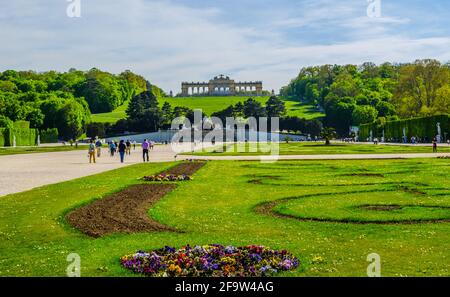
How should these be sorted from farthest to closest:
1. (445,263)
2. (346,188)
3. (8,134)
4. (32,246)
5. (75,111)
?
(75,111) < (8,134) < (346,188) < (32,246) < (445,263)

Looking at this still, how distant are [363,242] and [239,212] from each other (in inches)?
148

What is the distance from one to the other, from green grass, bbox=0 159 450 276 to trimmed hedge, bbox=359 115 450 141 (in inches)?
1808

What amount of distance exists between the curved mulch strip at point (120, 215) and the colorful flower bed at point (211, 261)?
2.36m

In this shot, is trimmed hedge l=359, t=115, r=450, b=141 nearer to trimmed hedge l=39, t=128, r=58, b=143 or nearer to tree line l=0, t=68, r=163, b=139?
tree line l=0, t=68, r=163, b=139

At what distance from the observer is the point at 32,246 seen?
913cm

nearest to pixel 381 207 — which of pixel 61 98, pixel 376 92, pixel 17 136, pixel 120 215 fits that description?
pixel 120 215

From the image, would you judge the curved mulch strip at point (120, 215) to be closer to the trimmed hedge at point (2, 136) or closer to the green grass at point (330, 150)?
the green grass at point (330, 150)

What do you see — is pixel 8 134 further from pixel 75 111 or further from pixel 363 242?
pixel 363 242

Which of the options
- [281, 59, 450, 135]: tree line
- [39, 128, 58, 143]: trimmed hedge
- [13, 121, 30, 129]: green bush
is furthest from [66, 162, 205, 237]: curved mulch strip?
[39, 128, 58, 143]: trimmed hedge

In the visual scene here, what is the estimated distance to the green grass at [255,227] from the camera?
7.81m

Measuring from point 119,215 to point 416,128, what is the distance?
61.2 m

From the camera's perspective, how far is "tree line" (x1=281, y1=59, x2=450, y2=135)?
79250mm

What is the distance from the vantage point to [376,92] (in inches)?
4663

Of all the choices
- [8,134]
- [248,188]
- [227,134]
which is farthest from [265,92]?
[248,188]
